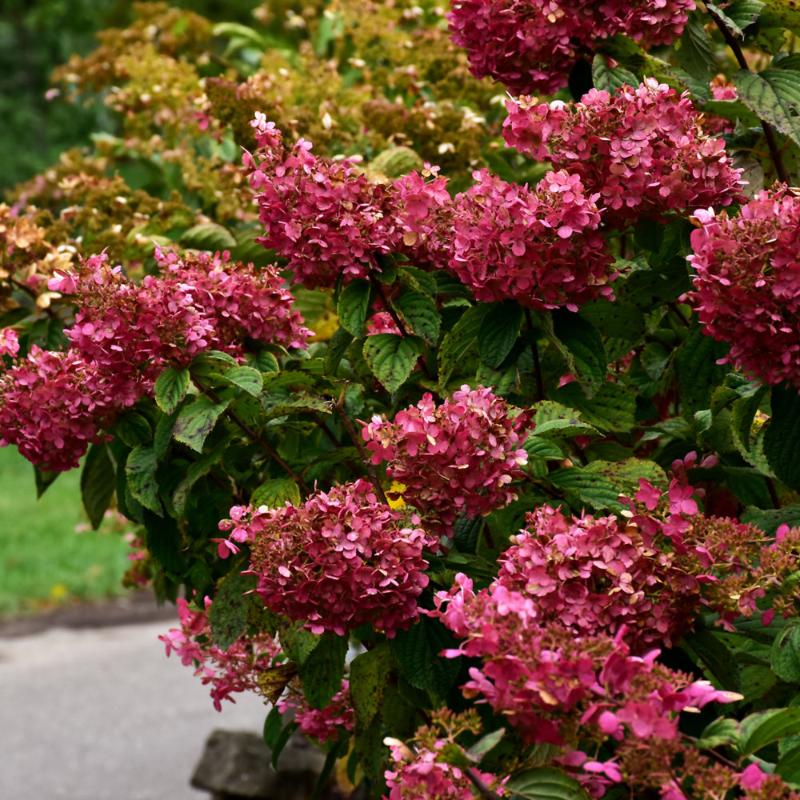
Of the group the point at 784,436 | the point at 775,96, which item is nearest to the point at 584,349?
the point at 784,436

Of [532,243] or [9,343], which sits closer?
[532,243]

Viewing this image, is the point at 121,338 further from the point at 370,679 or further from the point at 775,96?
the point at 775,96

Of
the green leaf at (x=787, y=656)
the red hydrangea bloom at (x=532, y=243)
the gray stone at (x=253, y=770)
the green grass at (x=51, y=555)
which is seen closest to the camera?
the green leaf at (x=787, y=656)

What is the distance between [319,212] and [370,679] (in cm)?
71

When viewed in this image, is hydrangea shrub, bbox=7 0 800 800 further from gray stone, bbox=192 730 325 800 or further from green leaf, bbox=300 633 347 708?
gray stone, bbox=192 730 325 800

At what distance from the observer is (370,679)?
6.77 feet

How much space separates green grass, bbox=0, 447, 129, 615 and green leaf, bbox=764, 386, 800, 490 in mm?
5728

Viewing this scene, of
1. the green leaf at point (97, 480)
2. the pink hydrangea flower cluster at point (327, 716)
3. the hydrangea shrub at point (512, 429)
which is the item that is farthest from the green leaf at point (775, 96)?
the green leaf at point (97, 480)

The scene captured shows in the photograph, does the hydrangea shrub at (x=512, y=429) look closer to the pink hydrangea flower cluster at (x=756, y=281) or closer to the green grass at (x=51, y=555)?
the pink hydrangea flower cluster at (x=756, y=281)

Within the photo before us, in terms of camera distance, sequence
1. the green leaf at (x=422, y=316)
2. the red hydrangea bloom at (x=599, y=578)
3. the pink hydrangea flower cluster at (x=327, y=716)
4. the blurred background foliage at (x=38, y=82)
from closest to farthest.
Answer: the red hydrangea bloom at (x=599, y=578) < the green leaf at (x=422, y=316) < the pink hydrangea flower cluster at (x=327, y=716) < the blurred background foliage at (x=38, y=82)

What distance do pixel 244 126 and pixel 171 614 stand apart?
5.22 m

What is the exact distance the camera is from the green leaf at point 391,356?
1991mm

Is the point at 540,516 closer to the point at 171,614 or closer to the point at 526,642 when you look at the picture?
the point at 526,642

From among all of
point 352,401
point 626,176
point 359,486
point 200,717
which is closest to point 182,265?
point 352,401
